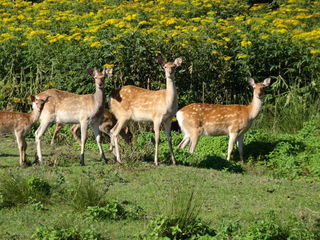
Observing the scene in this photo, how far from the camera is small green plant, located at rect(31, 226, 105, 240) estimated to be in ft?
25.6

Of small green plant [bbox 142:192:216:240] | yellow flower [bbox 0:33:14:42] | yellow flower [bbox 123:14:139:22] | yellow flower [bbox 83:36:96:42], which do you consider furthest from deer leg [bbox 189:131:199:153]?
small green plant [bbox 142:192:216:240]

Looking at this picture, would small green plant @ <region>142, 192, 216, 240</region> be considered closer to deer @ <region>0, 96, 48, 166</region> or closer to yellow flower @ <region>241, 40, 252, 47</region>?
deer @ <region>0, 96, 48, 166</region>

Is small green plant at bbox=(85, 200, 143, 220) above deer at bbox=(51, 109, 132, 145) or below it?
above

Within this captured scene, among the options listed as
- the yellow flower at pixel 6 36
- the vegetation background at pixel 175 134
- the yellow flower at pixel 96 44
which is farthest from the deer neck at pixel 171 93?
the yellow flower at pixel 6 36

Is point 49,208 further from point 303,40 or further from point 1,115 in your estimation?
point 303,40

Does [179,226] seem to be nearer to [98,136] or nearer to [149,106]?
[98,136]

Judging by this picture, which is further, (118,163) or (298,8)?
(298,8)

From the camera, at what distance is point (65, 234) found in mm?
7836

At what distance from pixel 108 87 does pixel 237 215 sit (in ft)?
23.1

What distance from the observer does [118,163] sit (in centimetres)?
1277

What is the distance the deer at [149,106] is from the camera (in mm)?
13430

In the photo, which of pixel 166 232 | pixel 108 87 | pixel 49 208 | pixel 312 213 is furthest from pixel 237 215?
pixel 108 87

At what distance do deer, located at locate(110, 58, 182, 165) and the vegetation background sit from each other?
0.43 meters

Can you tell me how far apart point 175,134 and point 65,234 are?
8182 millimetres
